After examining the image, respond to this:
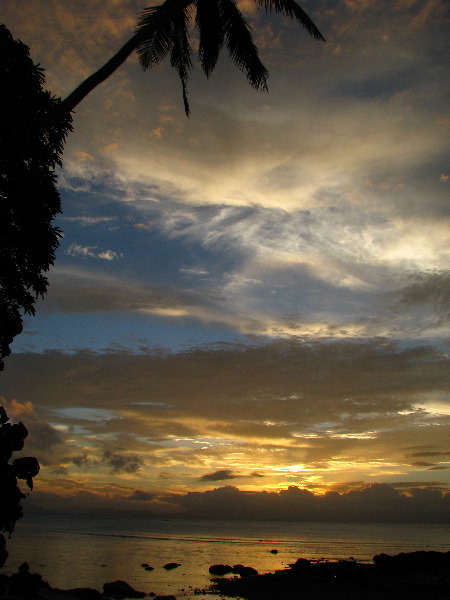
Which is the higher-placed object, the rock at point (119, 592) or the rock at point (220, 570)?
the rock at point (119, 592)

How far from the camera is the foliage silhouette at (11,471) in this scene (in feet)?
28.1

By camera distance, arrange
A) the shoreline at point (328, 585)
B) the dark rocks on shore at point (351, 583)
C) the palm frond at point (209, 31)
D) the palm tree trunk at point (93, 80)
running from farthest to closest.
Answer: the dark rocks on shore at point (351, 583) < the shoreline at point (328, 585) < the palm frond at point (209, 31) < the palm tree trunk at point (93, 80)

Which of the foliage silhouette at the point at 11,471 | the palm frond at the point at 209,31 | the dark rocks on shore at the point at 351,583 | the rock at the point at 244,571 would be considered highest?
the palm frond at the point at 209,31

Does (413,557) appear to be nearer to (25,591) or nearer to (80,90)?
(25,591)

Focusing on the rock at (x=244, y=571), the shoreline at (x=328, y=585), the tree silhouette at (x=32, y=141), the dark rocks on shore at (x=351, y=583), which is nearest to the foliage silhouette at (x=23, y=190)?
the tree silhouette at (x=32, y=141)

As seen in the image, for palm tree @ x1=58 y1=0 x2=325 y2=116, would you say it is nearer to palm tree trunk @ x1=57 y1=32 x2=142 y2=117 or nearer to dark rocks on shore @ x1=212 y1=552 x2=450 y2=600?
palm tree trunk @ x1=57 y1=32 x2=142 y2=117

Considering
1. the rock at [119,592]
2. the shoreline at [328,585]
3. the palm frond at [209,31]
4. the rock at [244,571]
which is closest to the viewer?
the palm frond at [209,31]

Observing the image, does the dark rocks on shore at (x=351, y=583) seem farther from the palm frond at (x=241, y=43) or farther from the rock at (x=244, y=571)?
the palm frond at (x=241, y=43)

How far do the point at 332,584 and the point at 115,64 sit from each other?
105ft

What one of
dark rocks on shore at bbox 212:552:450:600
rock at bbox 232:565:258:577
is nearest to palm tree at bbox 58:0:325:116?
dark rocks on shore at bbox 212:552:450:600

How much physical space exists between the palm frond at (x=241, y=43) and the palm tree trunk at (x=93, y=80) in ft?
13.0

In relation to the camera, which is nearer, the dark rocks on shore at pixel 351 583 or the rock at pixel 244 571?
the dark rocks on shore at pixel 351 583

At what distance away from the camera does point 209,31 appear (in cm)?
1316

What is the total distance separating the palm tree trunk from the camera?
28.1 feet
